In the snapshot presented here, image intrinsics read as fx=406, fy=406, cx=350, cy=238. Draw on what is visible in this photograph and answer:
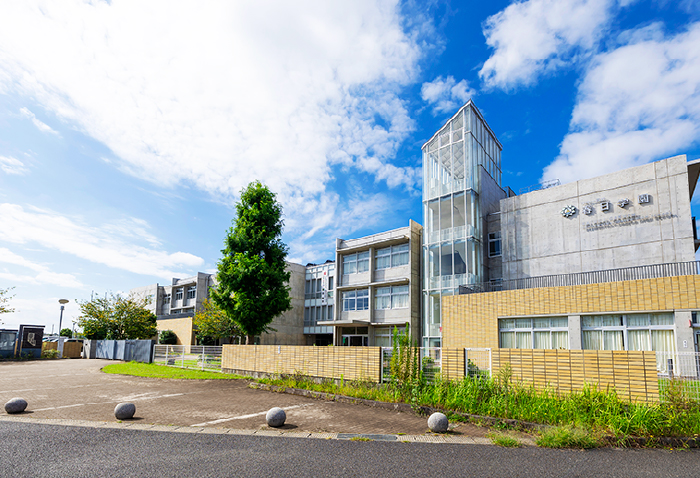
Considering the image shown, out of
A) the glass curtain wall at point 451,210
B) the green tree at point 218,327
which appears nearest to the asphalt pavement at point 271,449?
the glass curtain wall at point 451,210

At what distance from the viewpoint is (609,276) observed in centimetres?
1948

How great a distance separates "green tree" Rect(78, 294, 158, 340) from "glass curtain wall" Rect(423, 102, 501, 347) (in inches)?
1031

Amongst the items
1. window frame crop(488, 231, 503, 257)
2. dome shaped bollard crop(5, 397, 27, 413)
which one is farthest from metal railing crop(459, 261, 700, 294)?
dome shaped bollard crop(5, 397, 27, 413)

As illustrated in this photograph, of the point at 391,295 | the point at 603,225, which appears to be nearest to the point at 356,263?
the point at 391,295

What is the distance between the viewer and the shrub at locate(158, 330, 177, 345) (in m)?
38.7

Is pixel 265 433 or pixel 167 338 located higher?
pixel 265 433

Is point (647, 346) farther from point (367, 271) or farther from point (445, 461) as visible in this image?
point (367, 271)

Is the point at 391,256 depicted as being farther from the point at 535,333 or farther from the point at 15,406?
the point at 15,406

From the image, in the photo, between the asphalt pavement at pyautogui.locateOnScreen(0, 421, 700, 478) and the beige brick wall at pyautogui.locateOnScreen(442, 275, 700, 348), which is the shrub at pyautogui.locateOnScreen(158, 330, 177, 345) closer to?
the beige brick wall at pyautogui.locateOnScreen(442, 275, 700, 348)

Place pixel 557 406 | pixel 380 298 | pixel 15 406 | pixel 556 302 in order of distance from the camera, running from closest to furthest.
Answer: pixel 557 406, pixel 15 406, pixel 556 302, pixel 380 298

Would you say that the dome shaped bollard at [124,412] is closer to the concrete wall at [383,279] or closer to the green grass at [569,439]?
the green grass at [569,439]

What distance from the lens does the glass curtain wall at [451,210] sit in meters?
26.1

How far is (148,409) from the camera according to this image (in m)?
10.1

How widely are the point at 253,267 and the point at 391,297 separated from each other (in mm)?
12912
